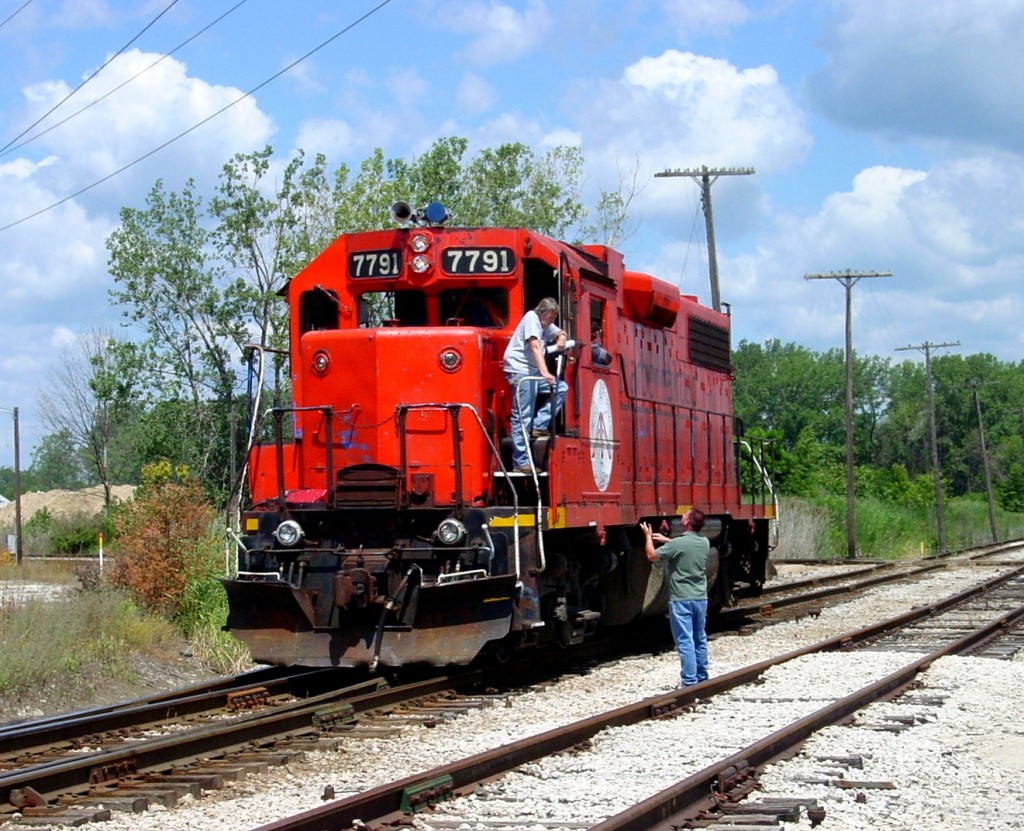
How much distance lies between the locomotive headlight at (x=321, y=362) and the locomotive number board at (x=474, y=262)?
120cm

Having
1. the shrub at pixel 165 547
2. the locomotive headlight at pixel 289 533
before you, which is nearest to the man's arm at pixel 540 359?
the locomotive headlight at pixel 289 533

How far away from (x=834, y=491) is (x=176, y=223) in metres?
31.3

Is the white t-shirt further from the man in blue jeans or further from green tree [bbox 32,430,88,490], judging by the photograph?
green tree [bbox 32,430,88,490]

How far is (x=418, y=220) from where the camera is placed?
11.2m

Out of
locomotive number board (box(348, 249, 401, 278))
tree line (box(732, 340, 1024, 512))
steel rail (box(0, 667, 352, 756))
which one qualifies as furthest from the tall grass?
tree line (box(732, 340, 1024, 512))

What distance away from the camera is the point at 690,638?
10.8 m

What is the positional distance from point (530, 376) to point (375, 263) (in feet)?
5.95

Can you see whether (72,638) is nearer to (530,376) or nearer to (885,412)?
(530,376)

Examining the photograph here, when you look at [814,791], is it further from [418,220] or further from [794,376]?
[794,376]

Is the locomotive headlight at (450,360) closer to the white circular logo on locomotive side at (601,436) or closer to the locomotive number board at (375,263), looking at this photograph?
the locomotive number board at (375,263)

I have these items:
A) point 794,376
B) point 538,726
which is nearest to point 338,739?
point 538,726

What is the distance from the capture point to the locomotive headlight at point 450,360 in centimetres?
1064

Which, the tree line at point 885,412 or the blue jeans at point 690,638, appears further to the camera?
the tree line at point 885,412

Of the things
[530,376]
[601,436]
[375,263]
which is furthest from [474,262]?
[601,436]
